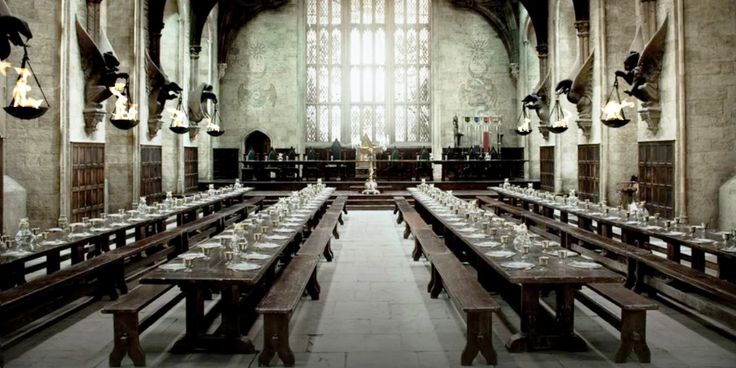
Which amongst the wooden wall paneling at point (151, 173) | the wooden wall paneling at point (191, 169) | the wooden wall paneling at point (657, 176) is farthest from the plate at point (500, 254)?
the wooden wall paneling at point (191, 169)

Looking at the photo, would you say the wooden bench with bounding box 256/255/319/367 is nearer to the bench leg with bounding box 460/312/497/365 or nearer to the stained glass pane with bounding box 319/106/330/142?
the bench leg with bounding box 460/312/497/365

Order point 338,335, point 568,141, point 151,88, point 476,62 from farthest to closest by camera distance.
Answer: point 476,62
point 568,141
point 151,88
point 338,335

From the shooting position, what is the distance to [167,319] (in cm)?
682

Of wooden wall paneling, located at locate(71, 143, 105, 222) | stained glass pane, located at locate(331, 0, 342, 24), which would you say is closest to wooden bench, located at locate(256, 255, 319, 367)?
wooden wall paneling, located at locate(71, 143, 105, 222)

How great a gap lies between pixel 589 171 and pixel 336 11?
1374cm

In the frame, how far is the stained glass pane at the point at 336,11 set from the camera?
26.8 meters

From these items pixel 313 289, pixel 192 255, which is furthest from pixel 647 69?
pixel 192 255

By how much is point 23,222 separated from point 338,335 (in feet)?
12.4

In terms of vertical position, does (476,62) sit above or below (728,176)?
above

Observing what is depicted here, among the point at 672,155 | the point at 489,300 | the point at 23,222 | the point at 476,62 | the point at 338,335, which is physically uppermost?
the point at 476,62

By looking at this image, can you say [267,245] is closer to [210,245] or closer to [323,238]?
[210,245]

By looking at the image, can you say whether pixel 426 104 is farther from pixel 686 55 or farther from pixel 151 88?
pixel 686 55

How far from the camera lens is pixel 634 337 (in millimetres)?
5242

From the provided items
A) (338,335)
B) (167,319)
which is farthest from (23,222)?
(338,335)
